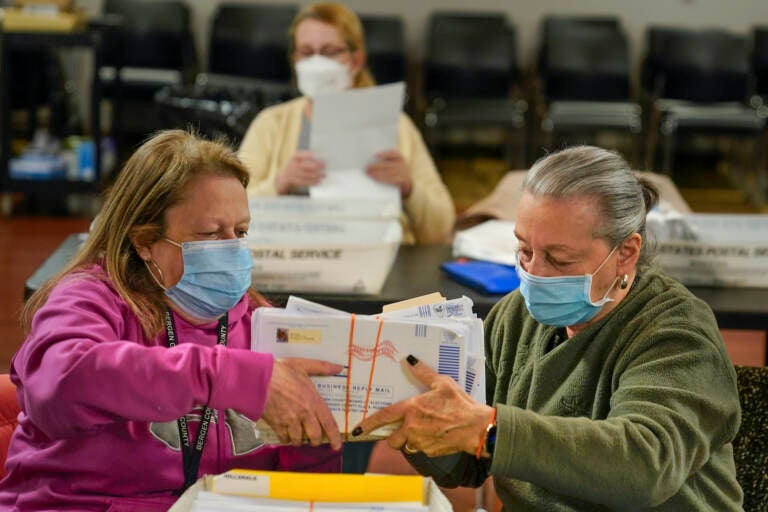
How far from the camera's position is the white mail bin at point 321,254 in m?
2.90

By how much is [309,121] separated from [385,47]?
13.9 feet

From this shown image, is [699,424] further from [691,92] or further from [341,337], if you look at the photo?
[691,92]

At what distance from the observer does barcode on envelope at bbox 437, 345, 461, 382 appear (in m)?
1.69

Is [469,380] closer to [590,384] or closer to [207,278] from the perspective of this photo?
[590,384]

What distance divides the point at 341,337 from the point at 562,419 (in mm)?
365

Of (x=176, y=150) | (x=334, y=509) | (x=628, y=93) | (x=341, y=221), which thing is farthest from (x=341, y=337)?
(x=628, y=93)

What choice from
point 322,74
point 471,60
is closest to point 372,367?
point 322,74

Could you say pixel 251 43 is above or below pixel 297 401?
above

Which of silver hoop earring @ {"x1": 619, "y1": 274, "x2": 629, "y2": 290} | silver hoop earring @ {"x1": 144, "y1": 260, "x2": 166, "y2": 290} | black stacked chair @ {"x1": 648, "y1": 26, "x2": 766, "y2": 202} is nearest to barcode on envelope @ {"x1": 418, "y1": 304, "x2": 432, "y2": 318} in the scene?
silver hoop earring @ {"x1": 619, "y1": 274, "x2": 629, "y2": 290}

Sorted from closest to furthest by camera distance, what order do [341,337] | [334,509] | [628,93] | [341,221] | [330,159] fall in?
[334,509], [341,337], [341,221], [330,159], [628,93]

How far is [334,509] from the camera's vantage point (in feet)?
5.15

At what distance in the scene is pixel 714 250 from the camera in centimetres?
304

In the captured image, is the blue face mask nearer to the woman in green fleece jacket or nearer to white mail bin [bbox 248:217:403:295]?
the woman in green fleece jacket

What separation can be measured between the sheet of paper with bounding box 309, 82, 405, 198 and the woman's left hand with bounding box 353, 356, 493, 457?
1.70m
